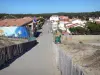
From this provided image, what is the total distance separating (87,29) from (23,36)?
967 inches

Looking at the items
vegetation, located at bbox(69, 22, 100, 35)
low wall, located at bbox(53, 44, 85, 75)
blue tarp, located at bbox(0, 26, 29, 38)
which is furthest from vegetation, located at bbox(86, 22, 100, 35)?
low wall, located at bbox(53, 44, 85, 75)

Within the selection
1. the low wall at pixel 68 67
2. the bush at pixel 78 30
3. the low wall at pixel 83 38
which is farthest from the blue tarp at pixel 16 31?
the low wall at pixel 68 67

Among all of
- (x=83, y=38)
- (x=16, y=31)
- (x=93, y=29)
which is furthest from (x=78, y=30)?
(x=16, y=31)

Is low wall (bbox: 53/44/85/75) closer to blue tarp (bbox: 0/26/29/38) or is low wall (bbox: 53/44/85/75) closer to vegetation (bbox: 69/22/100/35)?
blue tarp (bbox: 0/26/29/38)

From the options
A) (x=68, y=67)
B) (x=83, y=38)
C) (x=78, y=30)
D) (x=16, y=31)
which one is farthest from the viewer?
(x=78, y=30)

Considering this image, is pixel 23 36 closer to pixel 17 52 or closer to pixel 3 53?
pixel 17 52

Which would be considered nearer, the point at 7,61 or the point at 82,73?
the point at 82,73

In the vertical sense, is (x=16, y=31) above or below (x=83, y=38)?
above

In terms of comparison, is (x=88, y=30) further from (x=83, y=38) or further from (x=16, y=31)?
(x=16, y=31)

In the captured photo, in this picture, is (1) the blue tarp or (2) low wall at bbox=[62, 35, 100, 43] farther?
(2) low wall at bbox=[62, 35, 100, 43]

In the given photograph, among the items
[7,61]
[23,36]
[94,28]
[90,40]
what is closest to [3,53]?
[7,61]

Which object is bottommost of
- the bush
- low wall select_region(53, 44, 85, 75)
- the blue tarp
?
the bush

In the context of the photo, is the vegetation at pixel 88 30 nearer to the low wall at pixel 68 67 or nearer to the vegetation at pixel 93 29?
the vegetation at pixel 93 29

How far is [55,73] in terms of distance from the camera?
1798 cm
